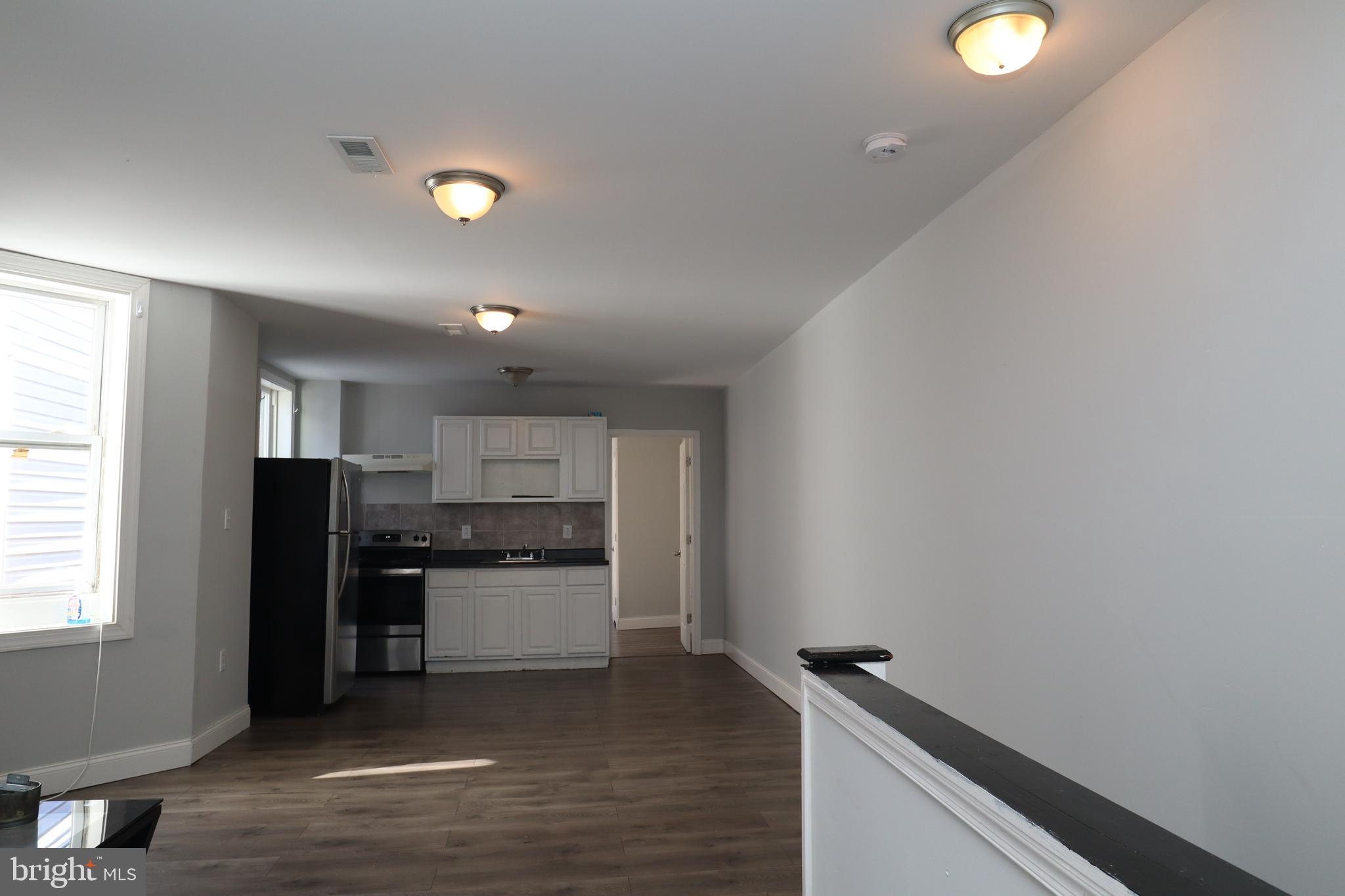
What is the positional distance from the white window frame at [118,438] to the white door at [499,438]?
3.39 m

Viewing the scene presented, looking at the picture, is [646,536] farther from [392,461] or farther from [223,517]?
[223,517]

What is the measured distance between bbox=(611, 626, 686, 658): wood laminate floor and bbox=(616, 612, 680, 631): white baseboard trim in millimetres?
82

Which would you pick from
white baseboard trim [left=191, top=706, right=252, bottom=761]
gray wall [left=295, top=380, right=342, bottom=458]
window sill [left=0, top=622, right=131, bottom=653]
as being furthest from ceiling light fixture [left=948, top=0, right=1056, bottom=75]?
gray wall [left=295, top=380, right=342, bottom=458]

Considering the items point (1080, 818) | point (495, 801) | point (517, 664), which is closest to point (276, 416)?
point (517, 664)

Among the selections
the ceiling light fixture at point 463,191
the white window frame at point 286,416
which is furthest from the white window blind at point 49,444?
the white window frame at point 286,416

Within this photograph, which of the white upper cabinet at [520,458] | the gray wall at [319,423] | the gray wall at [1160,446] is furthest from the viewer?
the white upper cabinet at [520,458]

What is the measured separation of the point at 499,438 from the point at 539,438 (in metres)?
0.36

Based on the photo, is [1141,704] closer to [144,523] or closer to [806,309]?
[806,309]

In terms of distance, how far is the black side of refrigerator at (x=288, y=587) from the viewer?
19.0 feet

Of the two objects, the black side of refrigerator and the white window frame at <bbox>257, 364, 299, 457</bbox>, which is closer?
the black side of refrigerator

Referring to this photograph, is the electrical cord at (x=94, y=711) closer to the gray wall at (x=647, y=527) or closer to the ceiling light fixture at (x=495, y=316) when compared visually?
the ceiling light fixture at (x=495, y=316)

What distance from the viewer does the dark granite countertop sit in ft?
24.7

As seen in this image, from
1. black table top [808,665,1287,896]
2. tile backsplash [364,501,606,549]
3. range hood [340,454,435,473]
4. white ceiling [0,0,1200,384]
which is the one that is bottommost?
black table top [808,665,1287,896]

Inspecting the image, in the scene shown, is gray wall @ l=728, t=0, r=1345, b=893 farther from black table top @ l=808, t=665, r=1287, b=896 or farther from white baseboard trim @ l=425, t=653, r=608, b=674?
white baseboard trim @ l=425, t=653, r=608, b=674
